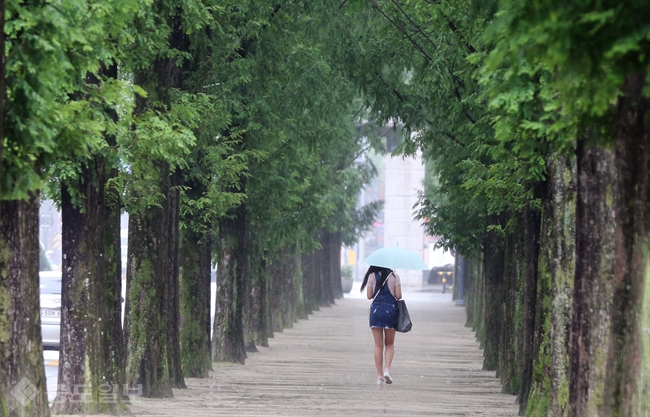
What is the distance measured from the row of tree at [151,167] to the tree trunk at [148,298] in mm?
24

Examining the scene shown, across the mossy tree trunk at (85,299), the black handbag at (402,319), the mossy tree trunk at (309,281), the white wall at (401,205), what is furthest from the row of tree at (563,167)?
the white wall at (401,205)

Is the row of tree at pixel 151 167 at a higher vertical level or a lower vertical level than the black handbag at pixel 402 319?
higher

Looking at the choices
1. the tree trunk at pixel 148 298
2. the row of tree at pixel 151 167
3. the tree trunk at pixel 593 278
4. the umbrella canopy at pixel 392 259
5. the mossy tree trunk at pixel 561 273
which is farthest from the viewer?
the umbrella canopy at pixel 392 259

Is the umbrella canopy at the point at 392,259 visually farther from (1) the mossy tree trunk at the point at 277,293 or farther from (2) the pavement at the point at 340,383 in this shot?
(1) the mossy tree trunk at the point at 277,293

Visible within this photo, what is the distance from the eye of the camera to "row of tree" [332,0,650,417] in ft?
24.1

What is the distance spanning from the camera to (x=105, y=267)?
15.0 m

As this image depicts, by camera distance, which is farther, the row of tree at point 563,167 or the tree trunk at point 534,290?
the tree trunk at point 534,290

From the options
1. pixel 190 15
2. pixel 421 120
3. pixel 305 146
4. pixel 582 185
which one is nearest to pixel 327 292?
pixel 305 146

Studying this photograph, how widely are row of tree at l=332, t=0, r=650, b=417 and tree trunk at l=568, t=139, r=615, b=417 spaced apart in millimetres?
12

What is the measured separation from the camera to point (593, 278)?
34.1ft

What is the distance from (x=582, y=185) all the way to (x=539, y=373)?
5118 mm

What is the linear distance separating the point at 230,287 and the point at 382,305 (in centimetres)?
672

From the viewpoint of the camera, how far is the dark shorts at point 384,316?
20.2 m

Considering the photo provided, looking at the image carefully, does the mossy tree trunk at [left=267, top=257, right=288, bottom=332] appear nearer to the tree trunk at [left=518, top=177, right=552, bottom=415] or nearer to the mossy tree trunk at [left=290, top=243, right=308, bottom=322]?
the mossy tree trunk at [left=290, top=243, right=308, bottom=322]
